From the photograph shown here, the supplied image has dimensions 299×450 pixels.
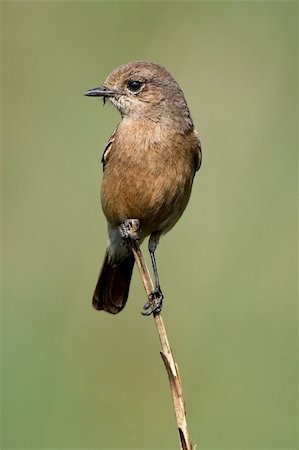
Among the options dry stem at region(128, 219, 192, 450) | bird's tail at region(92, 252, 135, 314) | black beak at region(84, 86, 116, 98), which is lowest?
dry stem at region(128, 219, 192, 450)

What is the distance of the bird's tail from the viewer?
5.74 meters

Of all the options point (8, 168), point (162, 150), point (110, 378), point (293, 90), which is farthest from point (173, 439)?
point (293, 90)

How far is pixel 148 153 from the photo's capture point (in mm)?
4918

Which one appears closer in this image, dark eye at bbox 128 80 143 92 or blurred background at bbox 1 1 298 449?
dark eye at bbox 128 80 143 92

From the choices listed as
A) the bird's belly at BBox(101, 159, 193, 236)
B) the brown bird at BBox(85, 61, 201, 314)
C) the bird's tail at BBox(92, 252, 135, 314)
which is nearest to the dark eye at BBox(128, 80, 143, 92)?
the brown bird at BBox(85, 61, 201, 314)

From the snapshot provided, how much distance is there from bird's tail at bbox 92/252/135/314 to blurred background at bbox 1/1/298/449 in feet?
1.07

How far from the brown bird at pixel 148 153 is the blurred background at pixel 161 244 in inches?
35.3

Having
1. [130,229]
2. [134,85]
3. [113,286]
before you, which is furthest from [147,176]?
[113,286]

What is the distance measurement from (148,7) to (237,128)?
135cm

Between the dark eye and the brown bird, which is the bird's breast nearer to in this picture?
the brown bird

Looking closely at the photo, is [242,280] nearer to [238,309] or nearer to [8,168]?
[238,309]

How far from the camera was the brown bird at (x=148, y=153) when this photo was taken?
4.92 meters

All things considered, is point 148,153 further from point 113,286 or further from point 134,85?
point 113,286

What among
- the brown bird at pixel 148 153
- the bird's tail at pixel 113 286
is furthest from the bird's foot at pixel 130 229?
the bird's tail at pixel 113 286
